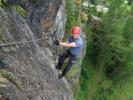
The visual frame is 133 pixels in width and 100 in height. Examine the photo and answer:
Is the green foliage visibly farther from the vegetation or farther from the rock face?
the rock face

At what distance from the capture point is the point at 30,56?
15.4 metres

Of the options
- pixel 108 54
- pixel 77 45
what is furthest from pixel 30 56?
pixel 108 54

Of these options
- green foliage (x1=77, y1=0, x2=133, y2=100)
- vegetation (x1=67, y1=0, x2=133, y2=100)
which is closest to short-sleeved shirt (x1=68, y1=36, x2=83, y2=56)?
vegetation (x1=67, y1=0, x2=133, y2=100)

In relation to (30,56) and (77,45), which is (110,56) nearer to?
(77,45)

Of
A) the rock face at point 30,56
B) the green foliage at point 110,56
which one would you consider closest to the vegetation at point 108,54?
the green foliage at point 110,56

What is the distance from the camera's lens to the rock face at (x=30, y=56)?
13.8 metres

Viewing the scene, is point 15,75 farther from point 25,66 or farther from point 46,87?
point 46,87

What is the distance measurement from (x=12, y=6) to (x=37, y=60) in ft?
7.17

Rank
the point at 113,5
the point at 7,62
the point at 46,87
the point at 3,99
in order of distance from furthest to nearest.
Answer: the point at 113,5 < the point at 46,87 < the point at 7,62 < the point at 3,99

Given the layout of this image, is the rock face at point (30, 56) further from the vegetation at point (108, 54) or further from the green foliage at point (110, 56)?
the green foliage at point (110, 56)

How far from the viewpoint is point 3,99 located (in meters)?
12.6

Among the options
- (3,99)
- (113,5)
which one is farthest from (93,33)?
(3,99)

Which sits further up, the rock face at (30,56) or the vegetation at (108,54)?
the rock face at (30,56)

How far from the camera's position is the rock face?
1378cm
